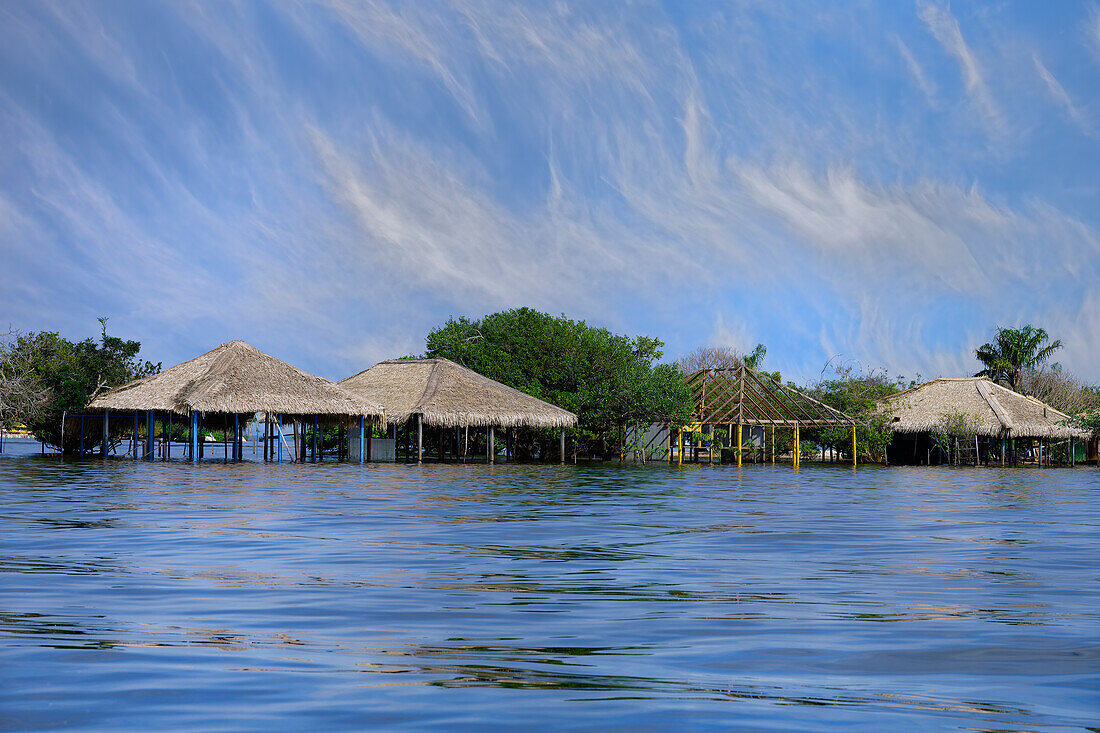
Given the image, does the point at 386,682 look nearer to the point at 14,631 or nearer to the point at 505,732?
the point at 505,732

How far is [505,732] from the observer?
3416mm

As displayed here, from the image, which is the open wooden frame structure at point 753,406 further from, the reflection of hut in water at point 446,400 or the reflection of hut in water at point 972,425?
the reflection of hut in water at point 446,400

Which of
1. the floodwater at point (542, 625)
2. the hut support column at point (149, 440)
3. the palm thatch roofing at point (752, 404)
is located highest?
the palm thatch roofing at point (752, 404)

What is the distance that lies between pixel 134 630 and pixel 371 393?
37.0 meters

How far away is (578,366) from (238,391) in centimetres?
1553

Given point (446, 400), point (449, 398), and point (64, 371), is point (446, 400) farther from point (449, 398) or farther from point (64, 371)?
point (64, 371)

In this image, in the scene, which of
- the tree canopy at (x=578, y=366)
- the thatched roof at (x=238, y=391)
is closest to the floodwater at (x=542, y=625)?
the thatched roof at (x=238, y=391)

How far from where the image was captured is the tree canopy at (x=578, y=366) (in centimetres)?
4406

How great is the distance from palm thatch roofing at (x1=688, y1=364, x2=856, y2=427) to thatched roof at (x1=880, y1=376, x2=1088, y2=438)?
4.52m

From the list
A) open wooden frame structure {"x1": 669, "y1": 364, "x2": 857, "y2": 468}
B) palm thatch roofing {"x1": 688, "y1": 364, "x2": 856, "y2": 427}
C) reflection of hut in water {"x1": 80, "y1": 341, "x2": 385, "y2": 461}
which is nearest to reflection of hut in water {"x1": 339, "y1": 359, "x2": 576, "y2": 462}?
reflection of hut in water {"x1": 80, "y1": 341, "x2": 385, "y2": 461}

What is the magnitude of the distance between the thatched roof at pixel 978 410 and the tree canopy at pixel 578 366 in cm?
1212

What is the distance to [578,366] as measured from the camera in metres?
46.5

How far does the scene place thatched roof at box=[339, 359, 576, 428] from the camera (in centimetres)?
3872

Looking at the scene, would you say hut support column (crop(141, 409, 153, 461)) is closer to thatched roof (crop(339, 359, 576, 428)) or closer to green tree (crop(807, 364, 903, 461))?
thatched roof (crop(339, 359, 576, 428))
